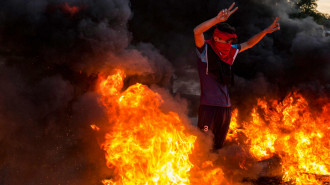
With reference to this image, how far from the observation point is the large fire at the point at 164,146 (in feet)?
14.3

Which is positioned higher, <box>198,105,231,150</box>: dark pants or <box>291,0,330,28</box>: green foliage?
<box>291,0,330,28</box>: green foliage

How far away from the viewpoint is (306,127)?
616 centimetres

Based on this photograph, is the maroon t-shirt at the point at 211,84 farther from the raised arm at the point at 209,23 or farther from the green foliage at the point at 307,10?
the green foliage at the point at 307,10

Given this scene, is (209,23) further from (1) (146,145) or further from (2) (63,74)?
(2) (63,74)

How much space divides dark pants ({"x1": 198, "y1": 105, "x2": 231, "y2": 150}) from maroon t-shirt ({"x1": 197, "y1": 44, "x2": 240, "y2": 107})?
0.31 ft

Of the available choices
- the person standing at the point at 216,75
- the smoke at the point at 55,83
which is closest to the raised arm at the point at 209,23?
the person standing at the point at 216,75

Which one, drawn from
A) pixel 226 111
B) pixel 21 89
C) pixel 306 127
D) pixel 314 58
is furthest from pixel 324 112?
pixel 21 89

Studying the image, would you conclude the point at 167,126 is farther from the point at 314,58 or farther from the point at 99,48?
the point at 314,58

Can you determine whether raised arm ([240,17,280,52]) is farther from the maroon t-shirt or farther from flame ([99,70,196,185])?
flame ([99,70,196,185])

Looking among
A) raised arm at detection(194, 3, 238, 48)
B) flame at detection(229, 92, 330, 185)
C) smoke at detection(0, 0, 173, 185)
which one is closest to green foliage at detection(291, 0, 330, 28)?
flame at detection(229, 92, 330, 185)

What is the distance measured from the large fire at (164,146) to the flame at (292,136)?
0.05 feet

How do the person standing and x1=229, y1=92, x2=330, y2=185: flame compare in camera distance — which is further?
x1=229, y1=92, x2=330, y2=185: flame

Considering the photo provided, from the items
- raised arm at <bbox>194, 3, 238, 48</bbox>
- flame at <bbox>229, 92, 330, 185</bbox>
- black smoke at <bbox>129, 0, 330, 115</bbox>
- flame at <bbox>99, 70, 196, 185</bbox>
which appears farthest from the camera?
black smoke at <bbox>129, 0, 330, 115</bbox>

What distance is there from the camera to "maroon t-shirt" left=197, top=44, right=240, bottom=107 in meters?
4.66
